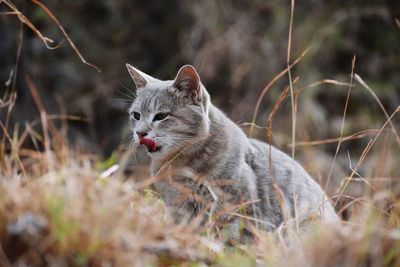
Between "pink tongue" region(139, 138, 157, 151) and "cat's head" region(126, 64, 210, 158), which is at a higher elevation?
"cat's head" region(126, 64, 210, 158)

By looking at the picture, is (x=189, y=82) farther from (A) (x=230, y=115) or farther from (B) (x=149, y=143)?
(A) (x=230, y=115)

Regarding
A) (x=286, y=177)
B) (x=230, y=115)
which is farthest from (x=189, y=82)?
(x=230, y=115)

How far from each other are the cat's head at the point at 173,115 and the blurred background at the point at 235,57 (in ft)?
10.3

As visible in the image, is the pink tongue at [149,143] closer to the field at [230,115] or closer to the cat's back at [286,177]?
the field at [230,115]

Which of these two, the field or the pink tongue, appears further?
the pink tongue

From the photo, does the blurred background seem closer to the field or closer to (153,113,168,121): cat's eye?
the field

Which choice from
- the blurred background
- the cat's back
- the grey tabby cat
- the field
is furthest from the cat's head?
the blurred background

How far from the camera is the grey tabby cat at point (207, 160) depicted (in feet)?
10.2

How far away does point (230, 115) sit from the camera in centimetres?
596

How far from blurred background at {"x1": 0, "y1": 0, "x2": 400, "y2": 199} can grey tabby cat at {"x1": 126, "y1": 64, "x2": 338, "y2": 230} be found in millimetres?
3187

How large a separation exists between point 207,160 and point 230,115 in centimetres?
272

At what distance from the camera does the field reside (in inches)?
77.9

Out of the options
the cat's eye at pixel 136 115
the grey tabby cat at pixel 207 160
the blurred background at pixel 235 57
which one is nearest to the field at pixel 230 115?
the blurred background at pixel 235 57

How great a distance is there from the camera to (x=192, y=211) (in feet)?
10.1
